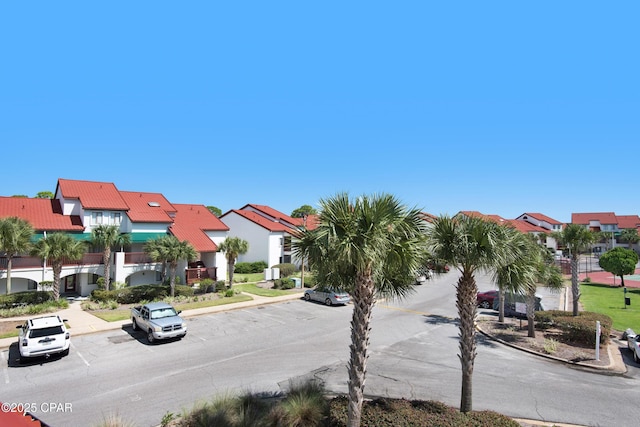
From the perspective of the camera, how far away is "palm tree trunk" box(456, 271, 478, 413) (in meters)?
9.55

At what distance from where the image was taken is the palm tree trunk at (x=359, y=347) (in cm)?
812

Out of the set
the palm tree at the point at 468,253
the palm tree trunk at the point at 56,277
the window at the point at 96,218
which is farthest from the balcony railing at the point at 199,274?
the palm tree at the point at 468,253

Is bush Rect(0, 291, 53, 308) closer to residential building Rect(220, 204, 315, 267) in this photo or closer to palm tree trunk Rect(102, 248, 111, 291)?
palm tree trunk Rect(102, 248, 111, 291)

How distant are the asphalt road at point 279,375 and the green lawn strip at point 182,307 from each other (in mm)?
3068

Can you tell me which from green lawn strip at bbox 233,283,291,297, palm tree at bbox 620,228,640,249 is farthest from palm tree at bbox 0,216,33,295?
palm tree at bbox 620,228,640,249

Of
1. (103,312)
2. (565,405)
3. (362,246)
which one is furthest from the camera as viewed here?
(103,312)

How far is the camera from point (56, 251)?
78.6 ft

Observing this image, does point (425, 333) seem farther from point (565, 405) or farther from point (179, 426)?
point (179, 426)

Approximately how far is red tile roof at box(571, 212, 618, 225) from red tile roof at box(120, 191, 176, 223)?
109m

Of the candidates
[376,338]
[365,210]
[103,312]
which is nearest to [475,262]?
[365,210]

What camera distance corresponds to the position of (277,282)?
113ft

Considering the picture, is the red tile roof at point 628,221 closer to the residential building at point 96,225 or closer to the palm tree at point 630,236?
the palm tree at point 630,236

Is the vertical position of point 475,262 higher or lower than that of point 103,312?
higher

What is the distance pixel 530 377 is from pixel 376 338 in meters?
7.44
